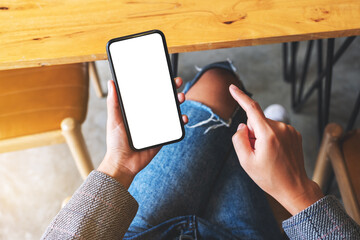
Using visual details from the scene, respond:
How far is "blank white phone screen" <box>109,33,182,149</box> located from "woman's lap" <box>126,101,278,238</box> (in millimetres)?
74

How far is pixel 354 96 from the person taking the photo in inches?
51.6

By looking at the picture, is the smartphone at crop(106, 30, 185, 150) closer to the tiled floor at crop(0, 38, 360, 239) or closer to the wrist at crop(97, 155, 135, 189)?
the wrist at crop(97, 155, 135, 189)

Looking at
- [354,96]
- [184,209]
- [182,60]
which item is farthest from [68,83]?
[354,96]

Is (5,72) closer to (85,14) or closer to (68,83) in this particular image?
(68,83)

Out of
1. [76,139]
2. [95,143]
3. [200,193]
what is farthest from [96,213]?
[95,143]

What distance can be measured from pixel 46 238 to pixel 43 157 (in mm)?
814

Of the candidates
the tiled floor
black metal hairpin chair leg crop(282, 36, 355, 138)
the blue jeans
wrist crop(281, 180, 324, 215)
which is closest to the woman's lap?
the blue jeans

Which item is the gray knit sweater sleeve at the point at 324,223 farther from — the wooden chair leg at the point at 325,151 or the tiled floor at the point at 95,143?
the tiled floor at the point at 95,143

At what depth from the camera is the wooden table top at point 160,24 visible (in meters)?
0.58

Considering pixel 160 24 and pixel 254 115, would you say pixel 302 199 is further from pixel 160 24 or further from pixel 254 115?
pixel 160 24

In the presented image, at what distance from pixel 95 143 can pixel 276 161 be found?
0.90 meters

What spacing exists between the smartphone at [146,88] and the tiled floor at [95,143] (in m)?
0.66

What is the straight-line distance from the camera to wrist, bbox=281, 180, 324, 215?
1.56ft

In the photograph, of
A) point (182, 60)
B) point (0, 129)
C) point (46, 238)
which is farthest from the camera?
point (182, 60)
